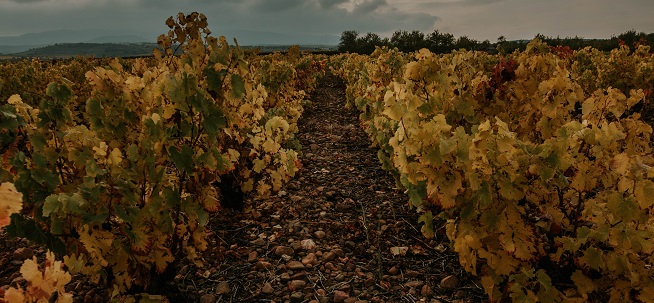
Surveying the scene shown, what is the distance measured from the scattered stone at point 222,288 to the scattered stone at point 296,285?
1.75 ft

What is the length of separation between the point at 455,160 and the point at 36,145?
2940 millimetres

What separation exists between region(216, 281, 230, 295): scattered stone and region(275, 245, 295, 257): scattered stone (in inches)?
24.7

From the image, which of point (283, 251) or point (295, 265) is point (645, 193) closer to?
point (295, 265)

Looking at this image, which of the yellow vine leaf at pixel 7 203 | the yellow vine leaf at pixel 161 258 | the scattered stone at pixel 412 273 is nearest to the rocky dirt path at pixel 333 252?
the scattered stone at pixel 412 273

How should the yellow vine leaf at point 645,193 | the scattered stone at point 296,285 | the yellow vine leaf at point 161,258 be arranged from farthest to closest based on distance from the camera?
the scattered stone at point 296,285
the yellow vine leaf at point 161,258
the yellow vine leaf at point 645,193

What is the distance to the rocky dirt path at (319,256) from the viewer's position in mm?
3213

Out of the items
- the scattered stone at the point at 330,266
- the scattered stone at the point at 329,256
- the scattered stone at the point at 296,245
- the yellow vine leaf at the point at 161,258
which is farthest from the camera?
the scattered stone at the point at 296,245

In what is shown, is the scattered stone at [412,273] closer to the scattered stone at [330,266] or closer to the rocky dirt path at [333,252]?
the rocky dirt path at [333,252]

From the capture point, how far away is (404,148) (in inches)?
129

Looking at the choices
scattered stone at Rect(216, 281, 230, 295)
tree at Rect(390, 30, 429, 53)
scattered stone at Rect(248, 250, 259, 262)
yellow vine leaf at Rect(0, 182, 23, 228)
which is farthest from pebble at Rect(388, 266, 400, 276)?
tree at Rect(390, 30, 429, 53)

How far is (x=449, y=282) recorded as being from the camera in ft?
10.7

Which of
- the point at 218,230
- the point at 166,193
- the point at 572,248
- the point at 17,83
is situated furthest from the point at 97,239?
the point at 17,83

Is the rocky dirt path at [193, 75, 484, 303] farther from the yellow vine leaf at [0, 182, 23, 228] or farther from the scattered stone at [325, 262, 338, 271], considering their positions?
the yellow vine leaf at [0, 182, 23, 228]

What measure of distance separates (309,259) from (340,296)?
0.61 meters
